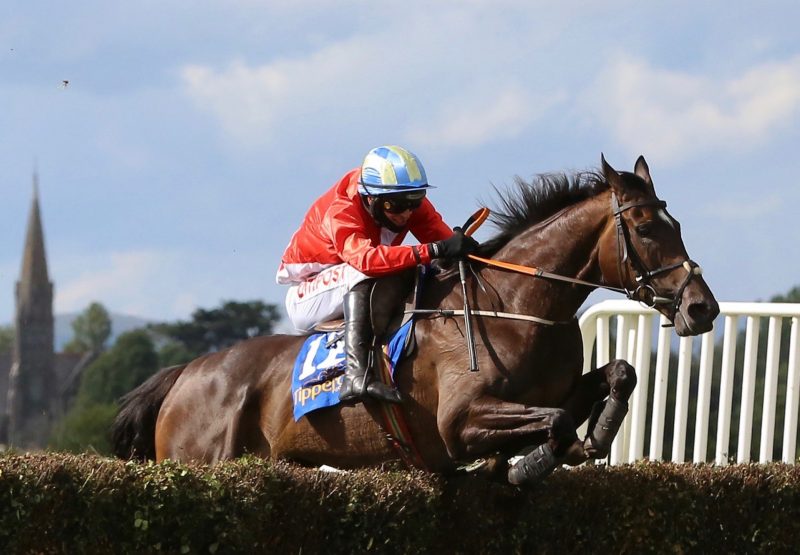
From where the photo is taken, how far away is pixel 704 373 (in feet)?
27.0

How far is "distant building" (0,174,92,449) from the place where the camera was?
11300 centimetres

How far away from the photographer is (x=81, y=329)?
444 ft

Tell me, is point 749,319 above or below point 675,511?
above

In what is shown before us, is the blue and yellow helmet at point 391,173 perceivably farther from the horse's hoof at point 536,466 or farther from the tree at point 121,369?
the tree at point 121,369

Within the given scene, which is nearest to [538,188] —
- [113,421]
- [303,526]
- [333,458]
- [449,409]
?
[449,409]

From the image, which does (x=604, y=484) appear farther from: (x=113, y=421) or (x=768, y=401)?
(x=113, y=421)

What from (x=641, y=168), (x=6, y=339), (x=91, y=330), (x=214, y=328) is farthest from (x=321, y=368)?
(x=6, y=339)

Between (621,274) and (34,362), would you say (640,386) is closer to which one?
(621,274)

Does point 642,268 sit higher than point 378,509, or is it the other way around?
point 642,268

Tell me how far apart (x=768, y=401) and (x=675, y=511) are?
192 cm

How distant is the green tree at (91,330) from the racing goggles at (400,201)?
13016 cm

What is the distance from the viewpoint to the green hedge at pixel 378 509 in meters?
5.09

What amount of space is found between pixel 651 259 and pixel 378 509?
1693mm

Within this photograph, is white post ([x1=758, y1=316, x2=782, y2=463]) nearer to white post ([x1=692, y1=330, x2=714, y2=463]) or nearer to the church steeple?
white post ([x1=692, y1=330, x2=714, y2=463])
